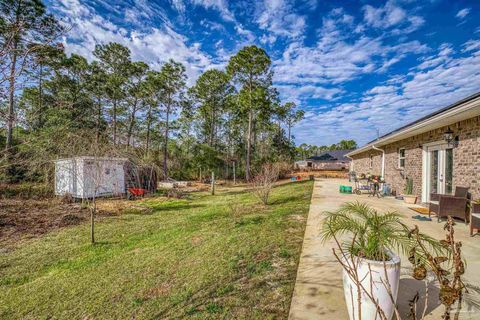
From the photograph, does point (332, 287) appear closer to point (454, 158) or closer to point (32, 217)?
point (454, 158)

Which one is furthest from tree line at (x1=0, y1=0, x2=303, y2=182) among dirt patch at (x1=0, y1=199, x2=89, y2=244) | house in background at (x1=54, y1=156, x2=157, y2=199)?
dirt patch at (x1=0, y1=199, x2=89, y2=244)

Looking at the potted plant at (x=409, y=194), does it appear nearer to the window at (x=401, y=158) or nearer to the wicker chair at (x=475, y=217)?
the window at (x=401, y=158)

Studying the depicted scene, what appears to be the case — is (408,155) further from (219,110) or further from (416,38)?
(219,110)

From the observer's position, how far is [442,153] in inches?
274

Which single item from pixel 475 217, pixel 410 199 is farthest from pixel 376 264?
pixel 410 199

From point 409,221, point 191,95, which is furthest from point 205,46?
point 191,95

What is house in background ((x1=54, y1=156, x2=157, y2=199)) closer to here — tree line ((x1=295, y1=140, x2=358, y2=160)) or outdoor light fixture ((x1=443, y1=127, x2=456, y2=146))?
outdoor light fixture ((x1=443, y1=127, x2=456, y2=146))

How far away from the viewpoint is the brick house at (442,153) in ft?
17.8

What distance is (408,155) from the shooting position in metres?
9.16

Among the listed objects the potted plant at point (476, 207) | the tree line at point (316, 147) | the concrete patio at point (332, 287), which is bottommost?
the concrete patio at point (332, 287)

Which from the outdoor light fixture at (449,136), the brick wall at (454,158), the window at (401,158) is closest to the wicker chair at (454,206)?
the brick wall at (454,158)

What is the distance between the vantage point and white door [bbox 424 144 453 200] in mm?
6634

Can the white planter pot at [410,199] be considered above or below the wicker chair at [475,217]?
below

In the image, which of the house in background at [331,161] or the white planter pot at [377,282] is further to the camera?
the house in background at [331,161]
